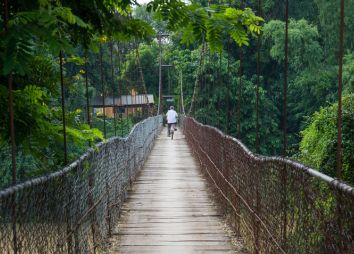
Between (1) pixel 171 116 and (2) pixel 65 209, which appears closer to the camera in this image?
(2) pixel 65 209

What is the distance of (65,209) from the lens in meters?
2.97

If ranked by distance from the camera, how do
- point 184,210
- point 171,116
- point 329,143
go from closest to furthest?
point 184,210 → point 329,143 → point 171,116

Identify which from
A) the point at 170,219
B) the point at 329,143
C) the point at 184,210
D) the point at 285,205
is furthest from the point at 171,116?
the point at 285,205

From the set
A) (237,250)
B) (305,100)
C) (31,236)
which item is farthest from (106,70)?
(31,236)

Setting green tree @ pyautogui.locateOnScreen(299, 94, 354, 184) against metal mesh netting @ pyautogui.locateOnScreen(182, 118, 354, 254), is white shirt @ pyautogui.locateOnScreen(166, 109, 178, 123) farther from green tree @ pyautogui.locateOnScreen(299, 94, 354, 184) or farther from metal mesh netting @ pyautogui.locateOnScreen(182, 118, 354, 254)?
metal mesh netting @ pyautogui.locateOnScreen(182, 118, 354, 254)

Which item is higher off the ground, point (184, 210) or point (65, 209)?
point (65, 209)

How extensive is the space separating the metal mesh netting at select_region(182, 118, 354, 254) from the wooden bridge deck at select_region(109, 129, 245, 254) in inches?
11.7

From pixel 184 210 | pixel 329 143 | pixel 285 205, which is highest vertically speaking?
pixel 285 205

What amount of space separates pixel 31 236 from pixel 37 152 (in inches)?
33.0

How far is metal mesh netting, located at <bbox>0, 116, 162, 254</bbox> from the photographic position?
6.71ft

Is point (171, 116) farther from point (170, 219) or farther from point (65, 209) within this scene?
point (65, 209)

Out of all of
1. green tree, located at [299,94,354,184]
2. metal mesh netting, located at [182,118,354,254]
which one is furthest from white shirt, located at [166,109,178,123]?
metal mesh netting, located at [182,118,354,254]

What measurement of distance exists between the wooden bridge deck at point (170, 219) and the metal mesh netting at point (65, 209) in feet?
0.83

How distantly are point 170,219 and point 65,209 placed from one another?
3026 millimetres
